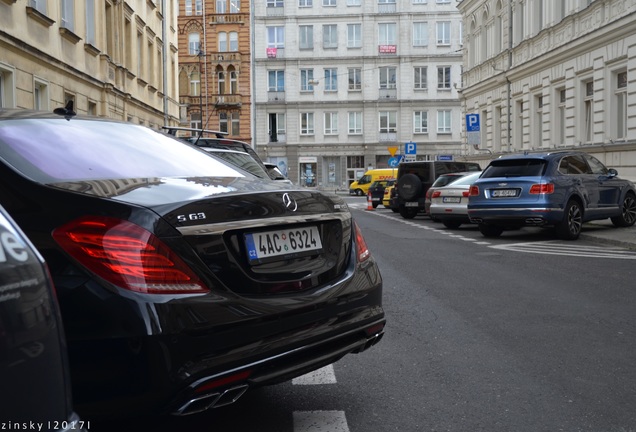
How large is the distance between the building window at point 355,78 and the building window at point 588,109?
1560 inches

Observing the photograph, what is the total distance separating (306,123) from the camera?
64.6 m

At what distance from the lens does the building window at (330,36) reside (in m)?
64.5

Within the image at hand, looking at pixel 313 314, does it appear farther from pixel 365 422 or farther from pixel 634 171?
pixel 634 171

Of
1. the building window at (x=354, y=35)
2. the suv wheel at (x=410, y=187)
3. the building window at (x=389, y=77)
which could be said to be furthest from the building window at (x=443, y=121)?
the suv wheel at (x=410, y=187)

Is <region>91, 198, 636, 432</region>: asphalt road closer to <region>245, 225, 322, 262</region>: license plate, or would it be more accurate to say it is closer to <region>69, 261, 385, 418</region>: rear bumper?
<region>69, 261, 385, 418</region>: rear bumper

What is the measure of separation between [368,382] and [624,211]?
13829 mm

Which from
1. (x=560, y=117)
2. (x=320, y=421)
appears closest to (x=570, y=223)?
(x=320, y=421)

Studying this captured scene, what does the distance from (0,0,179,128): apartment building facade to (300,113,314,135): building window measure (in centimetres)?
2658

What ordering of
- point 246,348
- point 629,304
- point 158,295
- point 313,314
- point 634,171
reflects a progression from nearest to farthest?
point 158,295, point 246,348, point 313,314, point 629,304, point 634,171

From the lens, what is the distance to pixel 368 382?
4.61m

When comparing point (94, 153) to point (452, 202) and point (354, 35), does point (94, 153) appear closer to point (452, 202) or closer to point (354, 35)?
point (452, 202)

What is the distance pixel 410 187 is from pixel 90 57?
10.7 metres

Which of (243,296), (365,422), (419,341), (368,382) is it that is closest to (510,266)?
(419,341)

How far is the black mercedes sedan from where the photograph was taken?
2.87 metres
